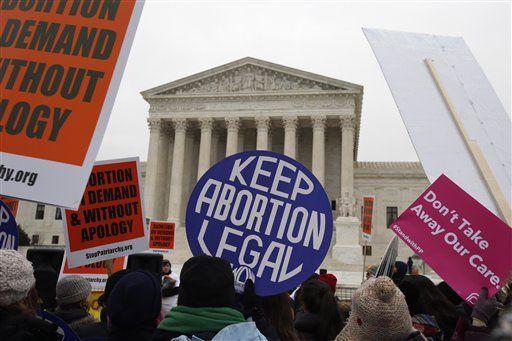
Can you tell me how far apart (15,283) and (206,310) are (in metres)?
1.14

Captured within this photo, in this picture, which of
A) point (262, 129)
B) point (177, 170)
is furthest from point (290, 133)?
point (177, 170)

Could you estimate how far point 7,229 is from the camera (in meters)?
4.87

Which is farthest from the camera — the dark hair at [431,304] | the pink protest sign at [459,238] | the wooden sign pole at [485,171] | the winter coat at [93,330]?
the wooden sign pole at [485,171]

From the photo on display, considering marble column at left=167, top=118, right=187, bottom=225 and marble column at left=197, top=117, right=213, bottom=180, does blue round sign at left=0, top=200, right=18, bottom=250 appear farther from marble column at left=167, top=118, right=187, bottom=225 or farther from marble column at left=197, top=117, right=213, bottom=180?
marble column at left=197, top=117, right=213, bottom=180

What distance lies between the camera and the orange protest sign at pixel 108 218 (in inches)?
230

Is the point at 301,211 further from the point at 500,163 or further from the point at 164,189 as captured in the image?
the point at 164,189

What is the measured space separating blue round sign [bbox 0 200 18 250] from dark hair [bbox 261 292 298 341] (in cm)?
282

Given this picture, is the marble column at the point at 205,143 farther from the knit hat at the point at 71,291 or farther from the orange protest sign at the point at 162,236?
the knit hat at the point at 71,291

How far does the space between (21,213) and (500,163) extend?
192ft

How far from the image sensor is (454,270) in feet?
14.9

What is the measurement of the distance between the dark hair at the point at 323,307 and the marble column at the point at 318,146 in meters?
38.1

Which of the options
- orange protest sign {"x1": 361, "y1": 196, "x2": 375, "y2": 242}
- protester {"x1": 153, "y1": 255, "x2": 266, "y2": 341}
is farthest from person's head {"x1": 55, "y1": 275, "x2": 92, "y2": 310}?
orange protest sign {"x1": 361, "y1": 196, "x2": 375, "y2": 242}

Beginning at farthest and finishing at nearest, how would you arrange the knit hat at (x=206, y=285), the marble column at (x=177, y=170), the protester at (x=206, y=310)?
the marble column at (x=177, y=170), the knit hat at (x=206, y=285), the protester at (x=206, y=310)

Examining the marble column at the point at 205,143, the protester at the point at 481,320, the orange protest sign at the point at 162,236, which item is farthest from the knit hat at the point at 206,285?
the marble column at the point at 205,143
